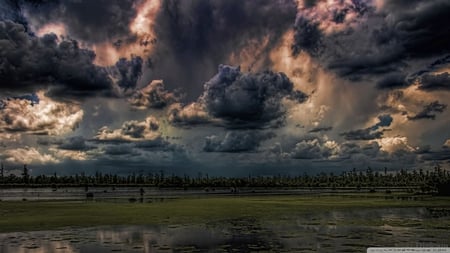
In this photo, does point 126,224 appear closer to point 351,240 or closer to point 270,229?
point 270,229

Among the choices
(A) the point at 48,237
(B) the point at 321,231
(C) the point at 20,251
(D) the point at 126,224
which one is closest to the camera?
(C) the point at 20,251

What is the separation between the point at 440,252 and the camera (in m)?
4.95

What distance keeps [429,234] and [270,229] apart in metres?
10.7

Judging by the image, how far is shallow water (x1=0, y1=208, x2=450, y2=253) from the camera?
2650 cm

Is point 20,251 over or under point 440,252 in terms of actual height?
under

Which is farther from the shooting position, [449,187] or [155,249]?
[449,187]

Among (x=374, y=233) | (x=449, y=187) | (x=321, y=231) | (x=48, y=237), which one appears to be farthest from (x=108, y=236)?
(x=449, y=187)

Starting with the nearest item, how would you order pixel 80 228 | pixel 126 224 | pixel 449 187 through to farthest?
pixel 80 228 < pixel 126 224 < pixel 449 187

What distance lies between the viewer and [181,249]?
26094 millimetres

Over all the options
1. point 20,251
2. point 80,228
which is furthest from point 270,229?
point 20,251

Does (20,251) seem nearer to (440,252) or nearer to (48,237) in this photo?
(48,237)

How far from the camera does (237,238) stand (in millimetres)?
30297

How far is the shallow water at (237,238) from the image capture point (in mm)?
26500

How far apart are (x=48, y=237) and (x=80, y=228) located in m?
5.47
